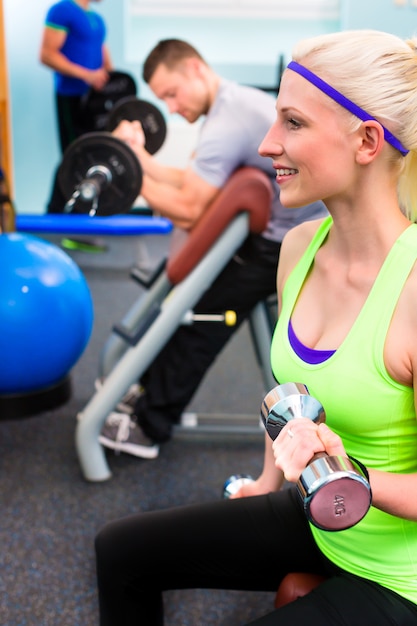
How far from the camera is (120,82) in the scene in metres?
5.14

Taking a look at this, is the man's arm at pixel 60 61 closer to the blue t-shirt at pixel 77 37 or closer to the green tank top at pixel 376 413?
the blue t-shirt at pixel 77 37

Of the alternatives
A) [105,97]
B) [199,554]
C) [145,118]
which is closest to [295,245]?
[199,554]

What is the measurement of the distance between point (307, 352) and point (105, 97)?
438 centimetres

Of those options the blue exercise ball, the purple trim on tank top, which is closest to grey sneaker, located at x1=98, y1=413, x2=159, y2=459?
the blue exercise ball

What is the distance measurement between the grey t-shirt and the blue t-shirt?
2.86m

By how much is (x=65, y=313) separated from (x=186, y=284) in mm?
503

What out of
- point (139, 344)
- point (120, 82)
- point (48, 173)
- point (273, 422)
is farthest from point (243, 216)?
point (48, 173)

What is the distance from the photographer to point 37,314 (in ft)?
7.98

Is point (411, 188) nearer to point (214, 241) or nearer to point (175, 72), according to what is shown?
point (214, 241)

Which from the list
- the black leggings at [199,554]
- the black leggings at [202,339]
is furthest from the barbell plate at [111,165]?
the black leggings at [199,554]

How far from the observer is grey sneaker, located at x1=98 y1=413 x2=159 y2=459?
8.07 feet

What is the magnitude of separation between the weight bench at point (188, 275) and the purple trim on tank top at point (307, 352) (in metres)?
1.06

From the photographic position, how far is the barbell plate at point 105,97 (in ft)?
16.8

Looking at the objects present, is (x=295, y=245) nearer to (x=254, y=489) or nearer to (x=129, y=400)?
(x=254, y=489)
